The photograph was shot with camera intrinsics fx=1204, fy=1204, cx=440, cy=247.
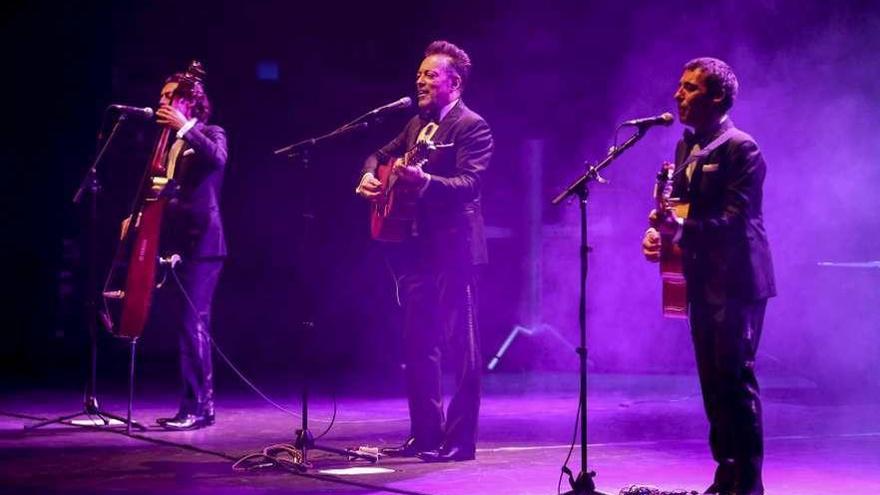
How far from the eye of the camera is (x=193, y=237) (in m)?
7.29

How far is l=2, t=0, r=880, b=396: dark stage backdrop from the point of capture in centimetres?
1023

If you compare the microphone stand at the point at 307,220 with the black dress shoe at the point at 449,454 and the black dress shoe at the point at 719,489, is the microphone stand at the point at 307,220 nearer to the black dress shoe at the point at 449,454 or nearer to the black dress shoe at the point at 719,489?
the black dress shoe at the point at 449,454

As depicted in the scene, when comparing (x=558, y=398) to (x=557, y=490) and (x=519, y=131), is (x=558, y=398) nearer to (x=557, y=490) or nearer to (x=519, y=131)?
(x=519, y=131)

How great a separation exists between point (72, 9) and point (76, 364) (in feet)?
10.5

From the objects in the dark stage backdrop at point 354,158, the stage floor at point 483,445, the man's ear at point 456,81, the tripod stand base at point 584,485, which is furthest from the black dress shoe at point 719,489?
the dark stage backdrop at point 354,158

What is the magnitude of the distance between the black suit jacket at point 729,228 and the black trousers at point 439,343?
4.78 feet

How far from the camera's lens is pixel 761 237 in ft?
16.5

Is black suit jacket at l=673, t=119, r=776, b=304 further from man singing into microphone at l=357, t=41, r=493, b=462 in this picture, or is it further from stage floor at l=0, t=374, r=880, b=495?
man singing into microphone at l=357, t=41, r=493, b=462

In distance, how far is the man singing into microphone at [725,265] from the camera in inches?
195

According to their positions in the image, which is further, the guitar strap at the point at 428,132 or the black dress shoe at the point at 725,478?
the guitar strap at the point at 428,132

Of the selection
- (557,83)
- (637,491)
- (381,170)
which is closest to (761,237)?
(637,491)

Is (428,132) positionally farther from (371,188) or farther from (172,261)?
(172,261)

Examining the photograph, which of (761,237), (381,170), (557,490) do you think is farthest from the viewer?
(381,170)

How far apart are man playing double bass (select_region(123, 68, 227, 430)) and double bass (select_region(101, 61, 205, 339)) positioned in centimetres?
6
